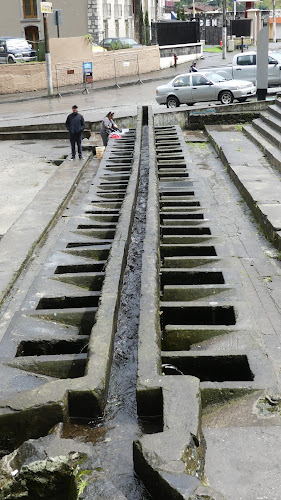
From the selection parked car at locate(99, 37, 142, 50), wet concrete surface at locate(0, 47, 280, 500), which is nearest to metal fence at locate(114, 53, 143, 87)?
parked car at locate(99, 37, 142, 50)

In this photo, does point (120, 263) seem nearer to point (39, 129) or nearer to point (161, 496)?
point (161, 496)

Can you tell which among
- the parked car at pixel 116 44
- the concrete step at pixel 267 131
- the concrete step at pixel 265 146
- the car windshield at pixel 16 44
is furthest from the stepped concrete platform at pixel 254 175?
the parked car at pixel 116 44

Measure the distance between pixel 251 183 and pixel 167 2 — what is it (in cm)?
10878

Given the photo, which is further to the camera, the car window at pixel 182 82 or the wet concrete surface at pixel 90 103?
the car window at pixel 182 82

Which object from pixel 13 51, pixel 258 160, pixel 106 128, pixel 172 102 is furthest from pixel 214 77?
pixel 13 51

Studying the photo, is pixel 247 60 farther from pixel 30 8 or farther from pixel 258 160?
pixel 30 8

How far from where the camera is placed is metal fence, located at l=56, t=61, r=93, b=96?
3959 centimetres

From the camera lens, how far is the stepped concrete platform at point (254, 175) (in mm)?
10874

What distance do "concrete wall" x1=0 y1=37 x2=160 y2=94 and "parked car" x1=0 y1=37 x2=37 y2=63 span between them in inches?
96.0

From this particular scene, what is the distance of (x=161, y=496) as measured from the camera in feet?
13.2

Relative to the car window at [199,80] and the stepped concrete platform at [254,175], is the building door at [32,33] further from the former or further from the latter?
the stepped concrete platform at [254,175]

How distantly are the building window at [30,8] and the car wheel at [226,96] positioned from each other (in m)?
27.9

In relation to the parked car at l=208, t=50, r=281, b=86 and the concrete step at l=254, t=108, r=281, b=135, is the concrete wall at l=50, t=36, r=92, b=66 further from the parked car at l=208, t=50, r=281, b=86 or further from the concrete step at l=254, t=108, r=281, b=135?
the concrete step at l=254, t=108, r=281, b=135

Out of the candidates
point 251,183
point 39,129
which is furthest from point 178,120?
point 251,183
